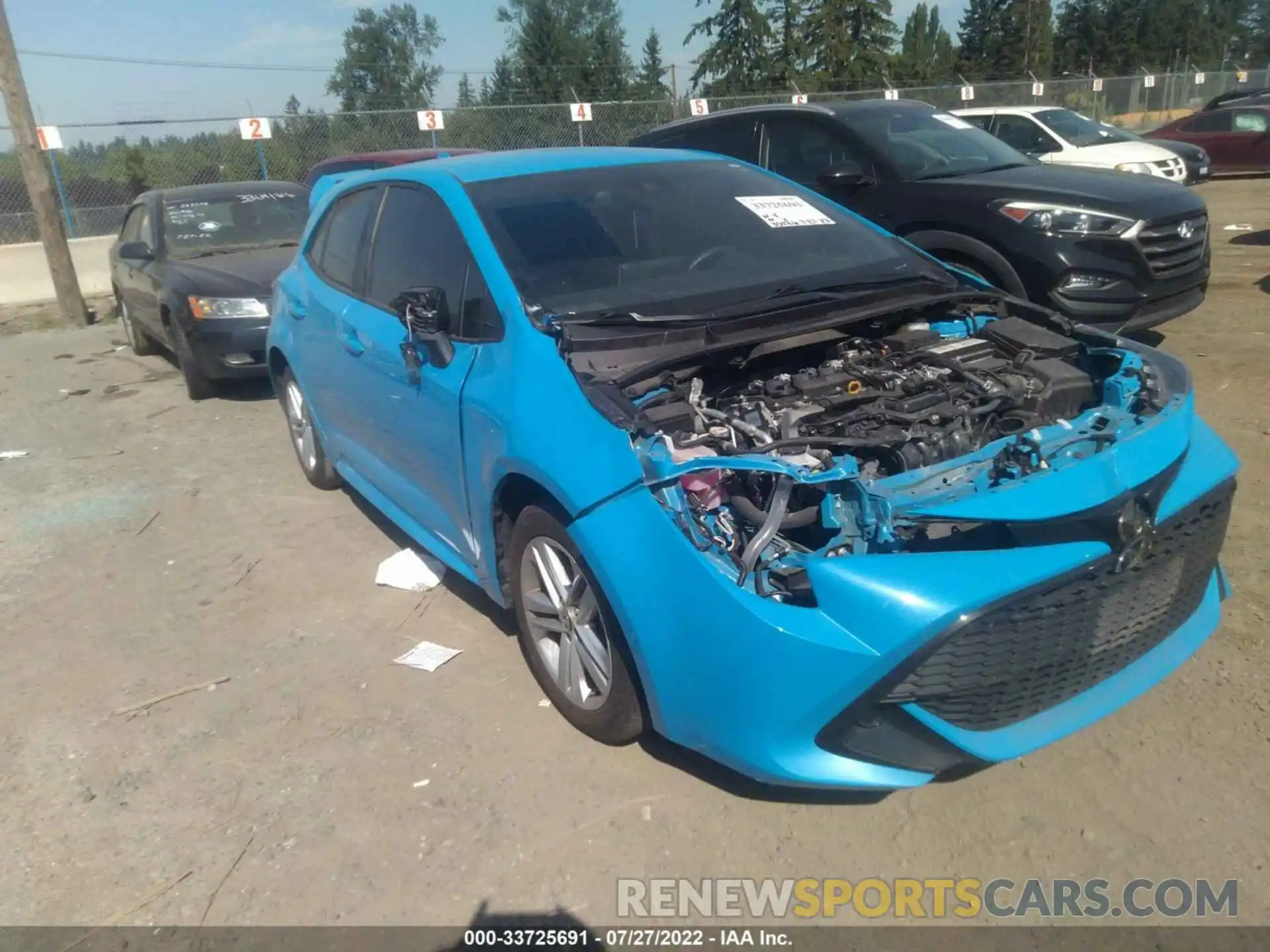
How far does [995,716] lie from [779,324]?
4.51 feet

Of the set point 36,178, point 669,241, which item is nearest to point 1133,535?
point 669,241

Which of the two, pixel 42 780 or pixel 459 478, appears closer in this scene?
pixel 42 780

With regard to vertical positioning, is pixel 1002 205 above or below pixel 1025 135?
below

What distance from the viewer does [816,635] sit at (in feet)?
7.48

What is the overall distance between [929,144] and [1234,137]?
16.2 metres

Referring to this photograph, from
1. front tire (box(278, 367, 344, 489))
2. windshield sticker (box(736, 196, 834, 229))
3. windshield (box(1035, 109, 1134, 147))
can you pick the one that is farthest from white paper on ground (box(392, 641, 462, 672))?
windshield (box(1035, 109, 1134, 147))

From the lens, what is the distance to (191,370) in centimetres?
764

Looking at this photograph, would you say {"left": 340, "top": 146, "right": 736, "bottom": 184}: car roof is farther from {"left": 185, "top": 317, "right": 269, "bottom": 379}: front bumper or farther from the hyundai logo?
{"left": 185, "top": 317, "right": 269, "bottom": 379}: front bumper

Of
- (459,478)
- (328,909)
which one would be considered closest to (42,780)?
(328,909)

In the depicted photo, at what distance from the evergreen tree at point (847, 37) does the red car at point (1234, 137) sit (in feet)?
74.4

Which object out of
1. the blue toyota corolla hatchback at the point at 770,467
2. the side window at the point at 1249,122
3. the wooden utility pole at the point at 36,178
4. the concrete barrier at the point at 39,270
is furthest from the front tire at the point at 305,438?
the side window at the point at 1249,122

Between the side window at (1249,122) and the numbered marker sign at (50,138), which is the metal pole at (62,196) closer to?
the numbered marker sign at (50,138)

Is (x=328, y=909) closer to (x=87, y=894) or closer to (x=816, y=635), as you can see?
(x=87, y=894)

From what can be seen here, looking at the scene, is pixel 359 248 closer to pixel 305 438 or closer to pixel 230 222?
pixel 305 438
